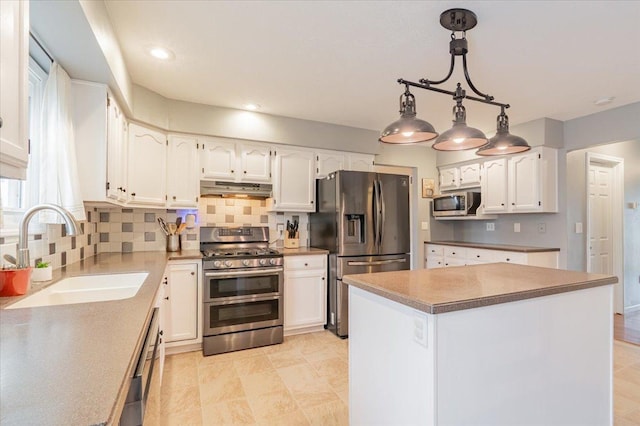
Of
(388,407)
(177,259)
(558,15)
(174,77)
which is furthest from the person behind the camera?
(177,259)

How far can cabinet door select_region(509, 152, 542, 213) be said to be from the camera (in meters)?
3.61

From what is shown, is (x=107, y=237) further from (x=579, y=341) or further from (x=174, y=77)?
(x=579, y=341)

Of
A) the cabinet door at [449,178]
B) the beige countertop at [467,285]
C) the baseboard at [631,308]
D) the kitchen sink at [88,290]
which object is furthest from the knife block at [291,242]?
the baseboard at [631,308]

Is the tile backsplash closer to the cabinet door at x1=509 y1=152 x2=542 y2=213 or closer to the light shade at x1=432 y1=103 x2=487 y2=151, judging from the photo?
the light shade at x1=432 y1=103 x2=487 y2=151

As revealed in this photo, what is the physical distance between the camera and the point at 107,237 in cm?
309

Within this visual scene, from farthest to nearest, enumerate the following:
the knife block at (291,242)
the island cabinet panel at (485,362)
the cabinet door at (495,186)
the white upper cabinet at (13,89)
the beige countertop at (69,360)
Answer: the cabinet door at (495,186) → the knife block at (291,242) → the island cabinet panel at (485,362) → the white upper cabinet at (13,89) → the beige countertop at (69,360)

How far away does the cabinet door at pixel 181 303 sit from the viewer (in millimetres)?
2863

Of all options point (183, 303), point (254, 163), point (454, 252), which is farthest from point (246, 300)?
point (454, 252)

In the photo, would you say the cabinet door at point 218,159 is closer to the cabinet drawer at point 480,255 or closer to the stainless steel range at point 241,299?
the stainless steel range at point 241,299

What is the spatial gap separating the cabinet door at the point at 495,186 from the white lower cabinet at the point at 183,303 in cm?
355

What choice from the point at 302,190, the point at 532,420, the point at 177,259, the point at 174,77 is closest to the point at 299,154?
the point at 302,190

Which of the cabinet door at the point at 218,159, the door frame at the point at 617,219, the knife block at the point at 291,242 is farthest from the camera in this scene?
the door frame at the point at 617,219

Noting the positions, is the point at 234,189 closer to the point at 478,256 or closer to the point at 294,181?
the point at 294,181

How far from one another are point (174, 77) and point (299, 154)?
1.52 metres
